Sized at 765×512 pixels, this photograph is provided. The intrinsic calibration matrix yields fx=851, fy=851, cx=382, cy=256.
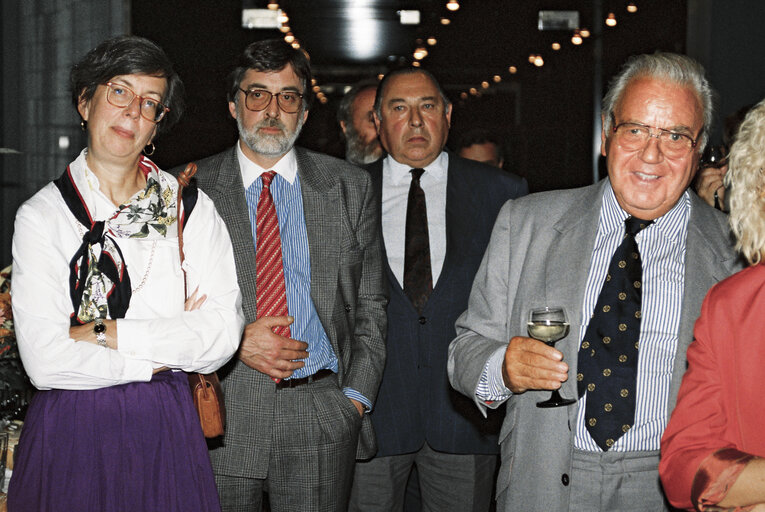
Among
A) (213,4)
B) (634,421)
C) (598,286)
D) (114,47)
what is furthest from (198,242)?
(213,4)

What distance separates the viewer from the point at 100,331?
225 cm

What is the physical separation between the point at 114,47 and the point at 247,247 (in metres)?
0.87

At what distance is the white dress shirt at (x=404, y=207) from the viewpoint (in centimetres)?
359

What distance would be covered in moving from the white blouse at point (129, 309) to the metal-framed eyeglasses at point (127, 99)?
0.19 m

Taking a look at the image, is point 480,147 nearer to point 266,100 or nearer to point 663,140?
point 266,100

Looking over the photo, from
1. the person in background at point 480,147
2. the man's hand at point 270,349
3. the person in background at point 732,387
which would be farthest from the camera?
the person in background at point 480,147

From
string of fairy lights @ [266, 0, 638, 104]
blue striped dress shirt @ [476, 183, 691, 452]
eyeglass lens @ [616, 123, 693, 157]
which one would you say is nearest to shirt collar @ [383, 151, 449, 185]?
blue striped dress shirt @ [476, 183, 691, 452]

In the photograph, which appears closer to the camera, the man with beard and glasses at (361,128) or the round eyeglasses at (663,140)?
the round eyeglasses at (663,140)

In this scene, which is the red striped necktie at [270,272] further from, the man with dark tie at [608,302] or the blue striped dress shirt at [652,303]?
the blue striped dress shirt at [652,303]

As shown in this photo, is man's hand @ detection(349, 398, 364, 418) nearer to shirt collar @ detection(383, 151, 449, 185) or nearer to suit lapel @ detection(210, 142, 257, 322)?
suit lapel @ detection(210, 142, 257, 322)

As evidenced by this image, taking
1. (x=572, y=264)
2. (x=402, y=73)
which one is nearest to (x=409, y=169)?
(x=402, y=73)

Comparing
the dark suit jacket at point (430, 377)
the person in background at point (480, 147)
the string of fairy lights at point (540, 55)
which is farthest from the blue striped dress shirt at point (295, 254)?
the string of fairy lights at point (540, 55)

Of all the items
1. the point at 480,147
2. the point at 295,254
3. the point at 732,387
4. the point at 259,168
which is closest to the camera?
the point at 732,387

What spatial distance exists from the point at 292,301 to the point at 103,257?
88 centimetres
